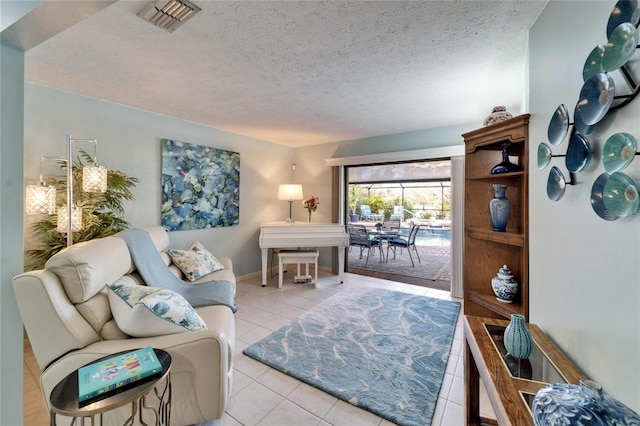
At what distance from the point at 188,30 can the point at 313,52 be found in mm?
838

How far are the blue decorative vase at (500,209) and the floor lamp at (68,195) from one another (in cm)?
312

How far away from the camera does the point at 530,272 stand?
1548 mm

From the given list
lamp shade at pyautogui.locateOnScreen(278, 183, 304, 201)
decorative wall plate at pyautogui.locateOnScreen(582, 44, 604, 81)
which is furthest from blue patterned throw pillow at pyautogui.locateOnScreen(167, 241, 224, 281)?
decorative wall plate at pyautogui.locateOnScreen(582, 44, 604, 81)

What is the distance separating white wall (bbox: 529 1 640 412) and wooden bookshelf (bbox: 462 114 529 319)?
0.39m

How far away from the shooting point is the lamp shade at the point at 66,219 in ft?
Answer: 6.61

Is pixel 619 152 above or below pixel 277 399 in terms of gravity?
above

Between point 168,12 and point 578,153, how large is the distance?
2.14 metres

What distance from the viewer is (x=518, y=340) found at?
112 cm

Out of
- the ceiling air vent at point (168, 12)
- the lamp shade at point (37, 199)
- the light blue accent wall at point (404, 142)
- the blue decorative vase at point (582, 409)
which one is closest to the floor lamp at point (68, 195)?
the lamp shade at point (37, 199)

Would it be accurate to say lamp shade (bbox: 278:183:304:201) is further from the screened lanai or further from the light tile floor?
the light tile floor

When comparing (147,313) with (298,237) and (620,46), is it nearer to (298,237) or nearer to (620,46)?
(620,46)

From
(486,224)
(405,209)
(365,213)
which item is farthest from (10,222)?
(405,209)

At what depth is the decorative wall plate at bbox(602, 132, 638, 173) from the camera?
714 millimetres

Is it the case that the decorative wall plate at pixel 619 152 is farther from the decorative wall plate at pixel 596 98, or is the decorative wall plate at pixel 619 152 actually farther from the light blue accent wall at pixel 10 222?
the light blue accent wall at pixel 10 222
